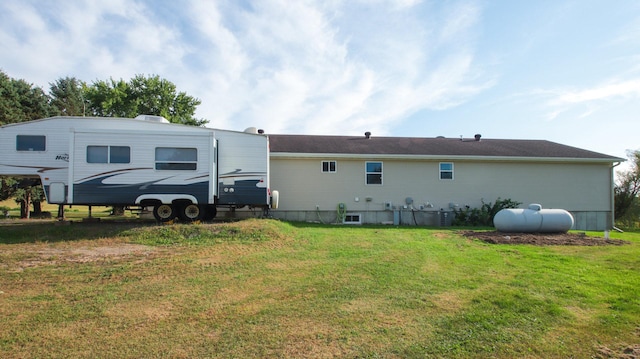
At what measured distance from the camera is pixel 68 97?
35.0m

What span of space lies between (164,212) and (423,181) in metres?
11.0

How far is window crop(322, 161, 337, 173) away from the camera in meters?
15.7

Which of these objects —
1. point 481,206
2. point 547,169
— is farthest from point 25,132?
point 547,169

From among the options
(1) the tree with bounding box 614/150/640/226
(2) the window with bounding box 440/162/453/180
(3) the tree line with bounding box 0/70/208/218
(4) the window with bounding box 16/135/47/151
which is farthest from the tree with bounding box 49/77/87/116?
(1) the tree with bounding box 614/150/640/226

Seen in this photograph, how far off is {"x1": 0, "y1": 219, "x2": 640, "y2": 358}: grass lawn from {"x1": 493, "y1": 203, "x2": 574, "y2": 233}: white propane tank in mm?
3278

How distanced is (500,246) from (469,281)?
4081mm

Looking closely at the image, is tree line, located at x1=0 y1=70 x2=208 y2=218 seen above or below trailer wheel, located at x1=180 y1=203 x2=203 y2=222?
above

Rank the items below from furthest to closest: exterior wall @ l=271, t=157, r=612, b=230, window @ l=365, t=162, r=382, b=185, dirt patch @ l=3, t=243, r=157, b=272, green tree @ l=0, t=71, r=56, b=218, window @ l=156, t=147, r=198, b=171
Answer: green tree @ l=0, t=71, r=56, b=218, window @ l=365, t=162, r=382, b=185, exterior wall @ l=271, t=157, r=612, b=230, window @ l=156, t=147, r=198, b=171, dirt patch @ l=3, t=243, r=157, b=272

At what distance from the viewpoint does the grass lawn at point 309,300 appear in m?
3.69

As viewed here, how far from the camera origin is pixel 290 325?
415cm

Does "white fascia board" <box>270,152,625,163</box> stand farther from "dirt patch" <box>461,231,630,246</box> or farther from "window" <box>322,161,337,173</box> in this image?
"dirt patch" <box>461,231,630,246</box>

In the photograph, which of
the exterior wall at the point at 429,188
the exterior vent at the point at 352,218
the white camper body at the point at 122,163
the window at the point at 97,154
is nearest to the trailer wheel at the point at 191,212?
the white camper body at the point at 122,163

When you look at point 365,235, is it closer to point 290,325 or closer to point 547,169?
point 290,325

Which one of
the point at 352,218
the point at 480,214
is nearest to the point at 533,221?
the point at 480,214
